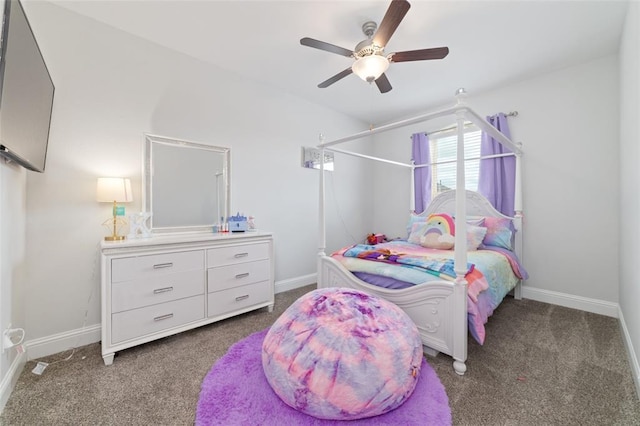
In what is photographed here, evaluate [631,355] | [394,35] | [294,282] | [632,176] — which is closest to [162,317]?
[294,282]

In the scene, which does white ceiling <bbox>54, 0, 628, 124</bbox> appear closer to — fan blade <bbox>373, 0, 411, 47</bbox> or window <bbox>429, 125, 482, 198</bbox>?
fan blade <bbox>373, 0, 411, 47</bbox>

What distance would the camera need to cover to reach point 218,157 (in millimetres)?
2727

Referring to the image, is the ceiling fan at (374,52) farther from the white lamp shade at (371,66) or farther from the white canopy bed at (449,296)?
the white canopy bed at (449,296)

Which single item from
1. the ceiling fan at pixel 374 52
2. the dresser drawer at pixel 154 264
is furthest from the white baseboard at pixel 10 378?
the ceiling fan at pixel 374 52

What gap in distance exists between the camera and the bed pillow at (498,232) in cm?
281

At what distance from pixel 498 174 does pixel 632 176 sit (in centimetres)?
138

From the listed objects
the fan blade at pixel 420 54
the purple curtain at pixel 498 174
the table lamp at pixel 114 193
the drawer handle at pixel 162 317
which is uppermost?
the fan blade at pixel 420 54

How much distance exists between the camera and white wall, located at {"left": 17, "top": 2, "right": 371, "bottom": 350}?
1875mm

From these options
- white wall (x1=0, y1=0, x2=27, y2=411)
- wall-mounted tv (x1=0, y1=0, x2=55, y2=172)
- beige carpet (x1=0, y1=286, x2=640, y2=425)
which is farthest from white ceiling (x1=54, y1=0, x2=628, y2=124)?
beige carpet (x1=0, y1=286, x2=640, y2=425)

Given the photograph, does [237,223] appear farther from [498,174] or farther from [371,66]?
[498,174]

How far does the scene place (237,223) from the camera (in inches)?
103

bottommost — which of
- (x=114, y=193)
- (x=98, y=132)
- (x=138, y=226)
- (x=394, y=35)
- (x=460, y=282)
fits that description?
(x=460, y=282)

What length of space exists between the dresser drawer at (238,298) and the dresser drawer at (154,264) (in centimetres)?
33

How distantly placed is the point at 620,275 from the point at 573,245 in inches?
16.6
